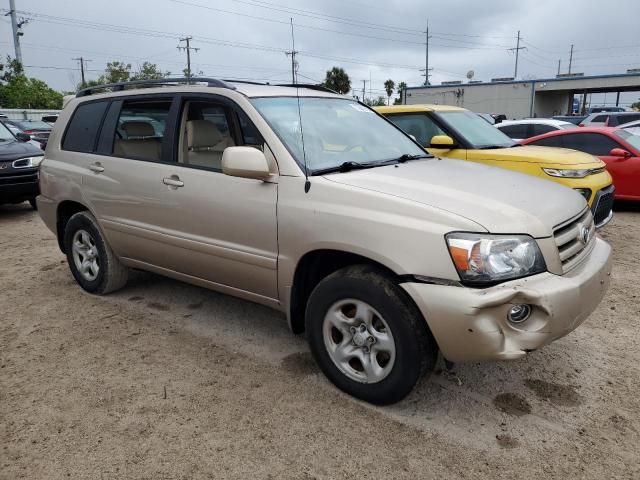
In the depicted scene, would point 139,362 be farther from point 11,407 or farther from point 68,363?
point 11,407

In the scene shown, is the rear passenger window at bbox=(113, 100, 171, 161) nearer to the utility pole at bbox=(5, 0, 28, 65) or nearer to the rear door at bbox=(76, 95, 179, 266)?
the rear door at bbox=(76, 95, 179, 266)

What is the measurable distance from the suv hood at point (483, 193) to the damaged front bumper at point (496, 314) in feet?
0.96

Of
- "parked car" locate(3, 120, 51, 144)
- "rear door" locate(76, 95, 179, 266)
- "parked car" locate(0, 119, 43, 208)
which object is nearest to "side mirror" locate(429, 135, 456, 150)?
"rear door" locate(76, 95, 179, 266)

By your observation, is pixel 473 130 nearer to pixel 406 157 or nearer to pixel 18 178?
pixel 406 157

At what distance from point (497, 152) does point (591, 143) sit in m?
3.21

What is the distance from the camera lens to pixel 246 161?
9.96 feet

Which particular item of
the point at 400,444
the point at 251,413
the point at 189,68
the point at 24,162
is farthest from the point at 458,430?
the point at 189,68

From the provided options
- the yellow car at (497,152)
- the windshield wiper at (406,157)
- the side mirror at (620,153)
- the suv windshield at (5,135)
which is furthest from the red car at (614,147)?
the suv windshield at (5,135)

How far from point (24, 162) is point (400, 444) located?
825 centimetres

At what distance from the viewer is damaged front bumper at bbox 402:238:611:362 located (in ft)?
7.99

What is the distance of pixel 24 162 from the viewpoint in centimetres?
854

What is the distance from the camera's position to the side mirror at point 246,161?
304cm

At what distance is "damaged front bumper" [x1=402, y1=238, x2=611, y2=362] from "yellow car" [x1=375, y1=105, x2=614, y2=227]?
3.77m

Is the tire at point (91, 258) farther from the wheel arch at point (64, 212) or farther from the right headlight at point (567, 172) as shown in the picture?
the right headlight at point (567, 172)
